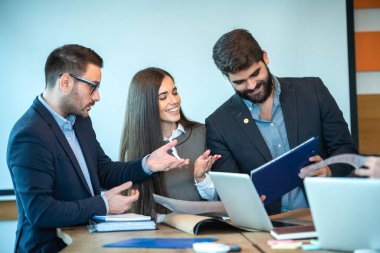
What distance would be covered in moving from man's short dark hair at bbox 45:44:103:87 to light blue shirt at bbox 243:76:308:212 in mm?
906

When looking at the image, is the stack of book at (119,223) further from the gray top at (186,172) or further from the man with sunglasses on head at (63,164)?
the gray top at (186,172)

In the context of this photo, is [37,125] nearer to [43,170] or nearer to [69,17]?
[43,170]

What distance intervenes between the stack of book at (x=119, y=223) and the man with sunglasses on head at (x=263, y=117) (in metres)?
0.73

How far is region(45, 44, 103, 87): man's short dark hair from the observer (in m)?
2.98

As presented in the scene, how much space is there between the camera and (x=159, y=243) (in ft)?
7.15

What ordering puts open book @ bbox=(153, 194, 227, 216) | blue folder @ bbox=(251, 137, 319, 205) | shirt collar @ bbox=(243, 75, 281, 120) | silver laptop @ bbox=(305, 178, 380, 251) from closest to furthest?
silver laptop @ bbox=(305, 178, 380, 251), blue folder @ bbox=(251, 137, 319, 205), open book @ bbox=(153, 194, 227, 216), shirt collar @ bbox=(243, 75, 281, 120)

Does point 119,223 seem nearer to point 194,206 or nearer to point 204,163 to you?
point 194,206

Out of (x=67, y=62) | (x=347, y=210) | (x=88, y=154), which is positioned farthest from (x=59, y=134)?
(x=347, y=210)

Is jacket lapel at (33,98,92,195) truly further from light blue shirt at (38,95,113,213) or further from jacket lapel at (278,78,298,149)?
jacket lapel at (278,78,298,149)

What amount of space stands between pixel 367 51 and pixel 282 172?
224 centimetres

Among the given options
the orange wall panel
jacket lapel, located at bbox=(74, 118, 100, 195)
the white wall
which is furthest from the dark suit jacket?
the orange wall panel

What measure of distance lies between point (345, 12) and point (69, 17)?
2.01 metres

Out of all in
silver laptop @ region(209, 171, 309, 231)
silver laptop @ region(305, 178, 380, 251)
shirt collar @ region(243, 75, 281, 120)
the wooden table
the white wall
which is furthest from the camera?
the white wall

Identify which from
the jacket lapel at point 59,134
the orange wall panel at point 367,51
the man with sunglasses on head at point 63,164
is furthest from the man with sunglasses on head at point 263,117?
the orange wall panel at point 367,51
